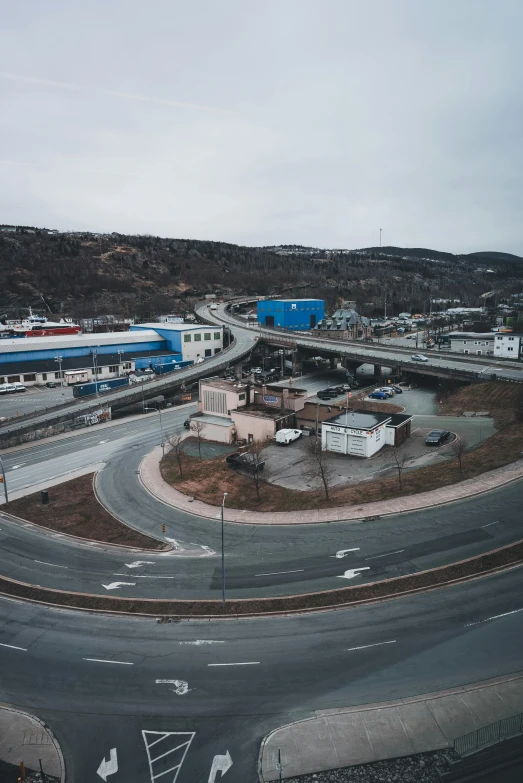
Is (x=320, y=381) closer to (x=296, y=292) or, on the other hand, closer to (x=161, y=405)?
(x=161, y=405)

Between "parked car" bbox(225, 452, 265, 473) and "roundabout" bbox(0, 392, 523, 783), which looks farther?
"parked car" bbox(225, 452, 265, 473)

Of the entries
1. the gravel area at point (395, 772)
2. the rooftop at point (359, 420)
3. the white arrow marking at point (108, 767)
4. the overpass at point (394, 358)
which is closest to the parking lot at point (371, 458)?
the rooftop at point (359, 420)

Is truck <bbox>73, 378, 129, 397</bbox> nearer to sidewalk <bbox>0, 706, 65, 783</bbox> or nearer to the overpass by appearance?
the overpass

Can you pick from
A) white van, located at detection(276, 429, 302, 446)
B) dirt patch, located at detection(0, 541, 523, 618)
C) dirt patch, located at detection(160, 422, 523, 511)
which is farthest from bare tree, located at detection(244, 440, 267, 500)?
dirt patch, located at detection(0, 541, 523, 618)

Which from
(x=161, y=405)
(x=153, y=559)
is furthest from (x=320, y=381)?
(x=153, y=559)

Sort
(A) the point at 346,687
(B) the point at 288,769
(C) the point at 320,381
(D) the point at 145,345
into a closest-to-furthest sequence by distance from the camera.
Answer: (B) the point at 288,769
(A) the point at 346,687
(C) the point at 320,381
(D) the point at 145,345

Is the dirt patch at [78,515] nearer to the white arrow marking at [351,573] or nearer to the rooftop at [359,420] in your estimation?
the white arrow marking at [351,573]

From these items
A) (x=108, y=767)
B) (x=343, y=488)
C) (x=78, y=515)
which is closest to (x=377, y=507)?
(x=343, y=488)

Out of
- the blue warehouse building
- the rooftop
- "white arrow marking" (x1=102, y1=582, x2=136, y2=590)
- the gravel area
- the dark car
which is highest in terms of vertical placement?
the blue warehouse building
